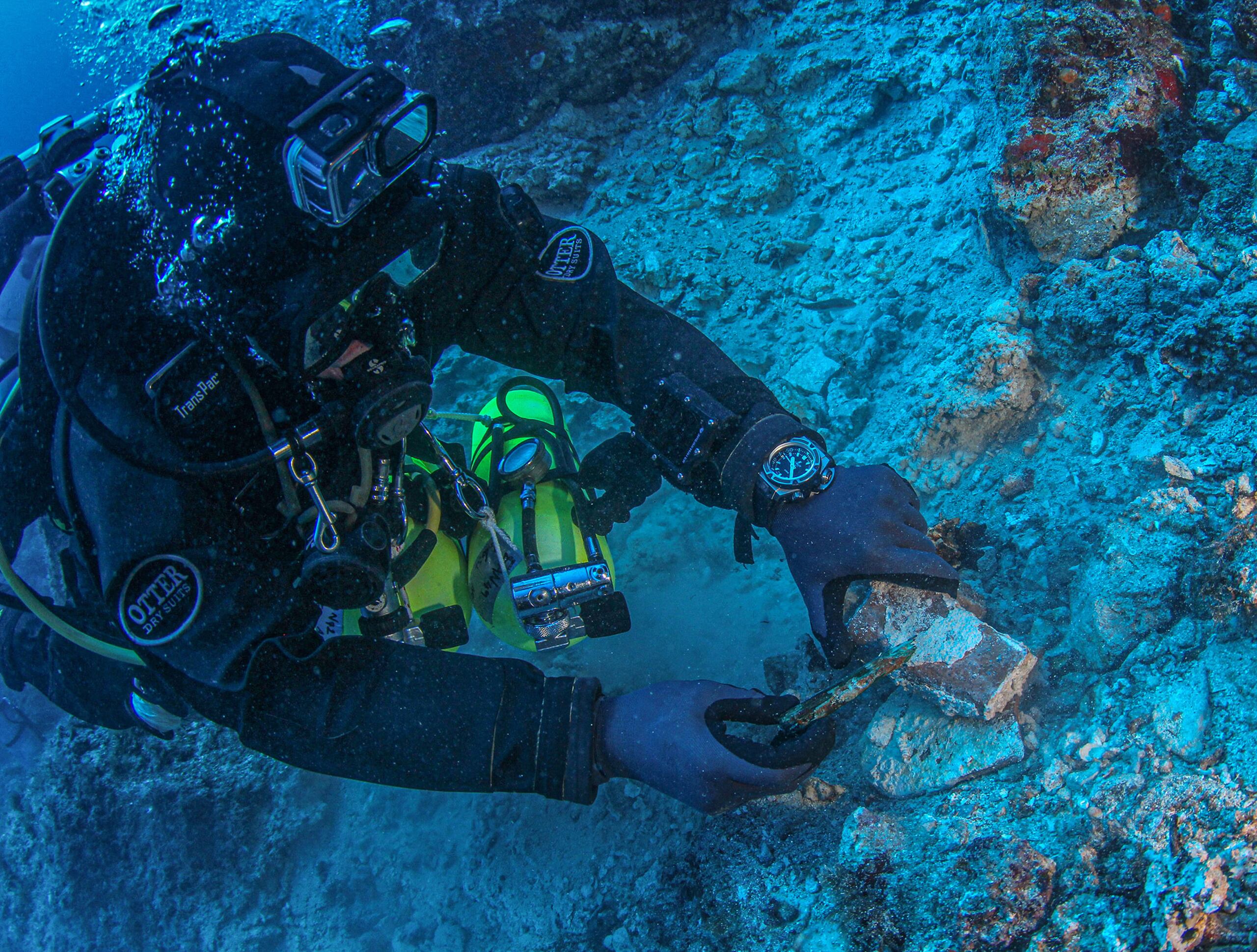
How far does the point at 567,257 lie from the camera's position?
7.34 ft

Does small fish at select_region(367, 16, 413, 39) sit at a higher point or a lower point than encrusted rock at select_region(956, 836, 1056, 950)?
higher

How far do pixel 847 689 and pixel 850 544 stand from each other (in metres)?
0.38

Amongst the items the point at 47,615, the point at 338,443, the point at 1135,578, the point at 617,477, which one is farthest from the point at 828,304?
the point at 47,615

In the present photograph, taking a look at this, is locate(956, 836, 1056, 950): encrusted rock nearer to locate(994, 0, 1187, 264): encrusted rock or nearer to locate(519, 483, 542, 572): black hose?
locate(519, 483, 542, 572): black hose

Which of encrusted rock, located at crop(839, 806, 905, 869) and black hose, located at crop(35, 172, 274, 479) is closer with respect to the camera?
black hose, located at crop(35, 172, 274, 479)

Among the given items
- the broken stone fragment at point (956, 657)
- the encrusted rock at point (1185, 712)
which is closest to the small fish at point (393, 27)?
the broken stone fragment at point (956, 657)

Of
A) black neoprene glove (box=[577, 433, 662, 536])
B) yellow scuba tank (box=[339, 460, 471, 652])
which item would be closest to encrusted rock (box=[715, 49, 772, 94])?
black neoprene glove (box=[577, 433, 662, 536])

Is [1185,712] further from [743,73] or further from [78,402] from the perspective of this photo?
[743,73]

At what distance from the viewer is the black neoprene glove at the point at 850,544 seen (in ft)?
5.74

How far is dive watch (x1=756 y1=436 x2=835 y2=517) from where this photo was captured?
76.1 inches

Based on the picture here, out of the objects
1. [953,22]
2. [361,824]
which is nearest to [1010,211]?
[953,22]

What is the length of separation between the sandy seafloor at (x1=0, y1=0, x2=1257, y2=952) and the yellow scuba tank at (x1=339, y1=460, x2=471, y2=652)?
706 millimetres

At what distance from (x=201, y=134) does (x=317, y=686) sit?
1267 millimetres

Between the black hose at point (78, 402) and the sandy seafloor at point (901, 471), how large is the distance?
2.57 feet
